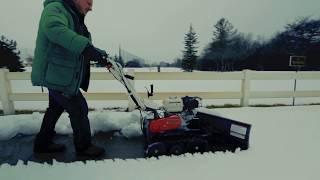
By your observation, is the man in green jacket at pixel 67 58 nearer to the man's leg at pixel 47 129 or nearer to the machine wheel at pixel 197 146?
the man's leg at pixel 47 129

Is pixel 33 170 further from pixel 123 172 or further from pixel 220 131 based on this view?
pixel 220 131

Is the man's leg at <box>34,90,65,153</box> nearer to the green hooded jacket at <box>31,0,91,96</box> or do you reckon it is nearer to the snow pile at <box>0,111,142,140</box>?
the green hooded jacket at <box>31,0,91,96</box>

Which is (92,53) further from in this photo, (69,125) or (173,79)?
(173,79)

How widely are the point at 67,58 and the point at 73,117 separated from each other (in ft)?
1.95

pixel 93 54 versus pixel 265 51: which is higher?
pixel 265 51

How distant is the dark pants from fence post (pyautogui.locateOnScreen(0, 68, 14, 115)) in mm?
2388

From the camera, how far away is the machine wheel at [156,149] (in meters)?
3.13

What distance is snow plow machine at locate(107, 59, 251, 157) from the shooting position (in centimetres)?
319

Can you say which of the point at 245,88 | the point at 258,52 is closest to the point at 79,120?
the point at 245,88

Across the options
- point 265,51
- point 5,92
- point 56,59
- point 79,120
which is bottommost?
point 79,120

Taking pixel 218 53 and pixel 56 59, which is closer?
pixel 56 59

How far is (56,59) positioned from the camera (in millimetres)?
2934

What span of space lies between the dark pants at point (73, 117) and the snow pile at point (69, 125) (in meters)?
0.75

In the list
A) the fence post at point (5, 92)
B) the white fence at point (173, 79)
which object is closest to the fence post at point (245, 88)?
the white fence at point (173, 79)
